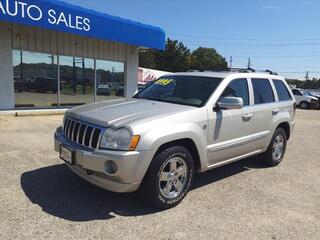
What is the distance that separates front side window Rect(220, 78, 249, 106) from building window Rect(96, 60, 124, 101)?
35.7 feet

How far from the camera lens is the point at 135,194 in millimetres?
4637

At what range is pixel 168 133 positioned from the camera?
163 inches

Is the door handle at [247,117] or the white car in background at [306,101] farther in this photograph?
the white car in background at [306,101]

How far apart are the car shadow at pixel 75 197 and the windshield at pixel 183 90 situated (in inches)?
53.9

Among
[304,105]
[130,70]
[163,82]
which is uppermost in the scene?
[130,70]

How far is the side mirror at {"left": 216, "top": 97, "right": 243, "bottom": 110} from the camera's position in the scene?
484 cm

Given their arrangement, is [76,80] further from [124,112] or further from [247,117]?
[124,112]

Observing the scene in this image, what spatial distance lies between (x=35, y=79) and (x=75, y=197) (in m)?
10.1

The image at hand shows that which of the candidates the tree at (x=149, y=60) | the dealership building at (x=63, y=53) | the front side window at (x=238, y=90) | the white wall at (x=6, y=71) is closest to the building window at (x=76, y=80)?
the dealership building at (x=63, y=53)

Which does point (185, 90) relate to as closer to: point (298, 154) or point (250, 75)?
point (250, 75)

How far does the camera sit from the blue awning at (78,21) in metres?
11.0

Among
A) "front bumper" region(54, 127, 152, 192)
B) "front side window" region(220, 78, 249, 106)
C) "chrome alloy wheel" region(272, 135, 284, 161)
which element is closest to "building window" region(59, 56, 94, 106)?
"chrome alloy wheel" region(272, 135, 284, 161)

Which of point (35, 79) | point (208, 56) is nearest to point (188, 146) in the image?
point (35, 79)

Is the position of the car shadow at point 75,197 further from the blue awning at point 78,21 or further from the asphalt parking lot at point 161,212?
the blue awning at point 78,21
